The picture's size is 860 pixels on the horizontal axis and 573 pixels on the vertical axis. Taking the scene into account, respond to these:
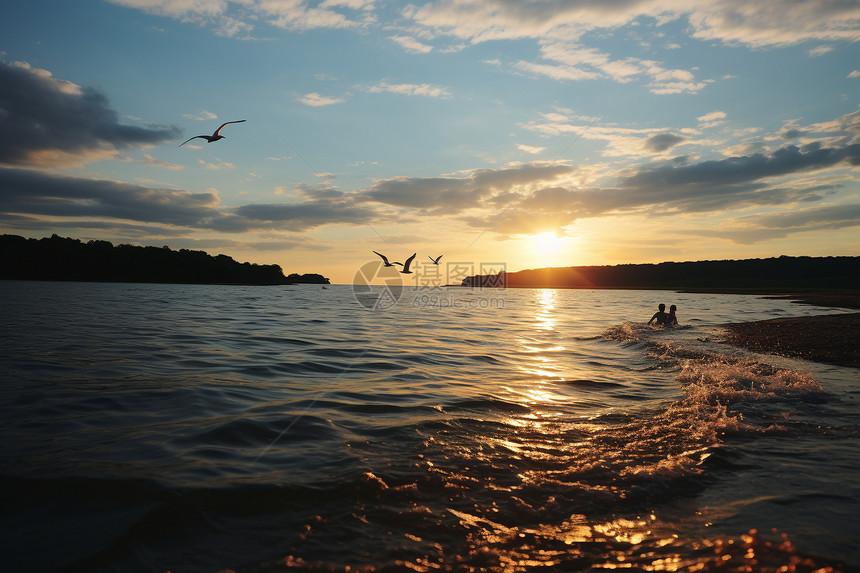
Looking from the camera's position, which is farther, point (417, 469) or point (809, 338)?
point (809, 338)

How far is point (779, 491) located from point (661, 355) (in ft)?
43.4

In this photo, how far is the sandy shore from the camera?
16312 millimetres

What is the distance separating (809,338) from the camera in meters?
19.7

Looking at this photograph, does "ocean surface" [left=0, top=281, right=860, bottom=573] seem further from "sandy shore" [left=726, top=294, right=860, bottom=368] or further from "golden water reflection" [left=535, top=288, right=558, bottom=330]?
"golden water reflection" [left=535, top=288, right=558, bottom=330]

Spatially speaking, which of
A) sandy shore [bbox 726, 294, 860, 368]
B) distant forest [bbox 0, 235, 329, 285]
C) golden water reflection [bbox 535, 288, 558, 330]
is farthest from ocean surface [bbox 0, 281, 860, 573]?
distant forest [bbox 0, 235, 329, 285]

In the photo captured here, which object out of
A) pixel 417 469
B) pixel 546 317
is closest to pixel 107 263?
pixel 546 317

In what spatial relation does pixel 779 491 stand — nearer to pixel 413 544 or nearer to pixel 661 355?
pixel 413 544

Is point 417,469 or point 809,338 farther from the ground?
point 809,338

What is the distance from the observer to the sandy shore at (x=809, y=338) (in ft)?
53.5

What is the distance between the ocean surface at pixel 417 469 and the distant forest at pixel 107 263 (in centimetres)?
15252

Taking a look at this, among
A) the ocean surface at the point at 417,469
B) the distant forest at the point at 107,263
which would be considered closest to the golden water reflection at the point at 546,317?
the ocean surface at the point at 417,469

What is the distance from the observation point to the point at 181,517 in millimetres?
4711

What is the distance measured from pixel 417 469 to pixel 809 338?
22.1m

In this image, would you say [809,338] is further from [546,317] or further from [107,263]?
[107,263]
